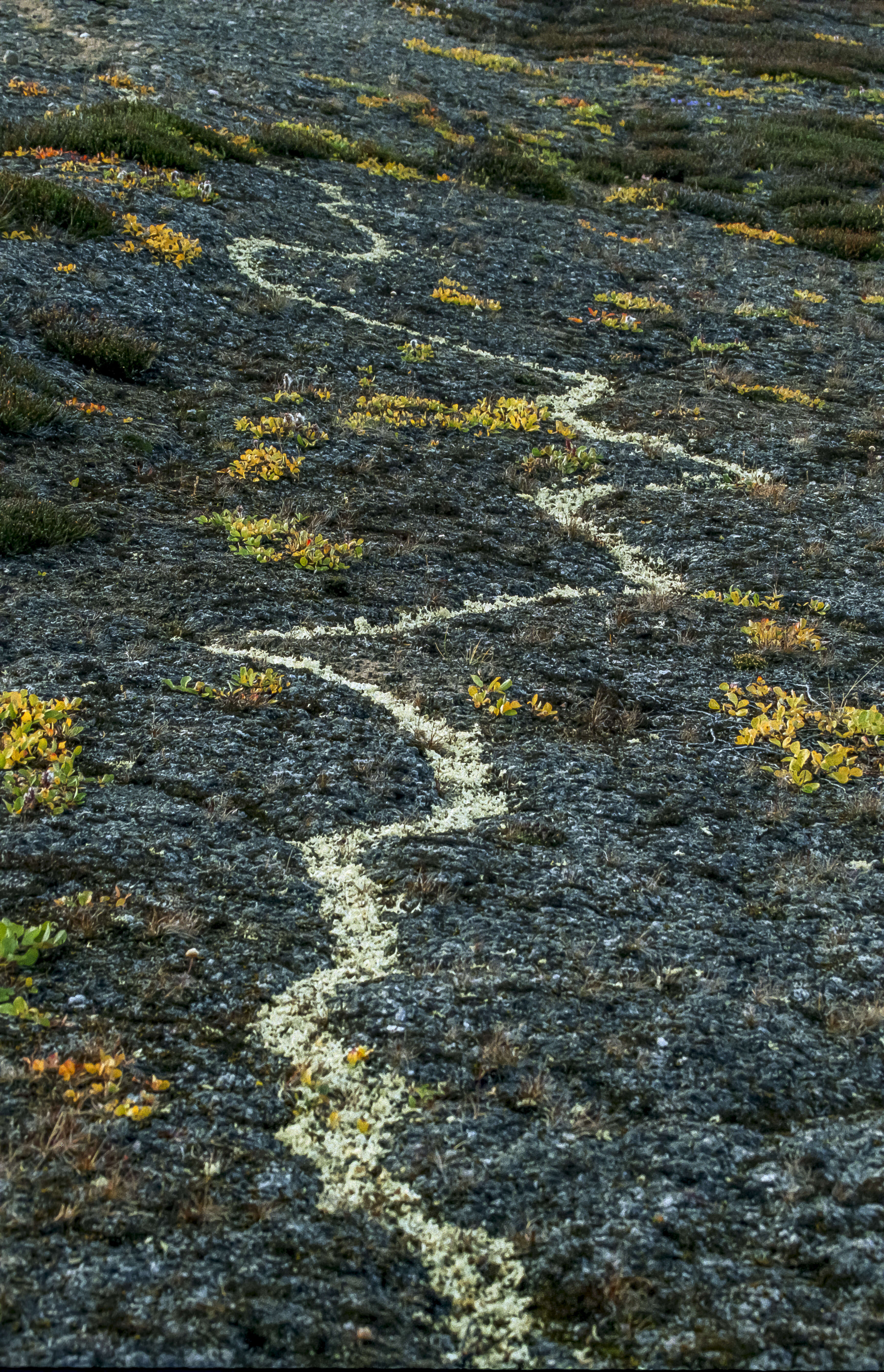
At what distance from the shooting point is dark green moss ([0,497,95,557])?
9.89 metres

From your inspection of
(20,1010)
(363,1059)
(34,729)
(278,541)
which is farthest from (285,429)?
(363,1059)

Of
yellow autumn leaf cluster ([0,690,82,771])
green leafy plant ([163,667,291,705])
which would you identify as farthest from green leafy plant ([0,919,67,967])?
green leafy plant ([163,667,291,705])

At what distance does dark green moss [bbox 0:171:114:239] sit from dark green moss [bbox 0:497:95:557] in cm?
746

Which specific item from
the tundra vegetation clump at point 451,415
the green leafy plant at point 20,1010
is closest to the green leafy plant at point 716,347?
the tundra vegetation clump at point 451,415

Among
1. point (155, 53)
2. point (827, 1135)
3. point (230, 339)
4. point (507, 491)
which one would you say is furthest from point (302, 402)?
point (155, 53)

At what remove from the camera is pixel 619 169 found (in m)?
29.2

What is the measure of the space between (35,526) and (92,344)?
15.2ft

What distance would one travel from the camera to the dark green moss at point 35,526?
9891 millimetres

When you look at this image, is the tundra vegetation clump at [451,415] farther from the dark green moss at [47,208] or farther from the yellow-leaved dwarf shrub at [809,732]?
the yellow-leaved dwarf shrub at [809,732]

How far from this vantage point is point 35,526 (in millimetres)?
10094

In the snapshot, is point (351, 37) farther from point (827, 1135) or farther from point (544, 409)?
point (827, 1135)

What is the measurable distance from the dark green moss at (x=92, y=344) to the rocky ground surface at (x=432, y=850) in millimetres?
240

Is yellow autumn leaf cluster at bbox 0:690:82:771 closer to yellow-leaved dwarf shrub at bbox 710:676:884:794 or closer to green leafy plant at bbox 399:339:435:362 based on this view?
yellow-leaved dwarf shrub at bbox 710:676:884:794

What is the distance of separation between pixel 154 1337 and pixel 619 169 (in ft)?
103
